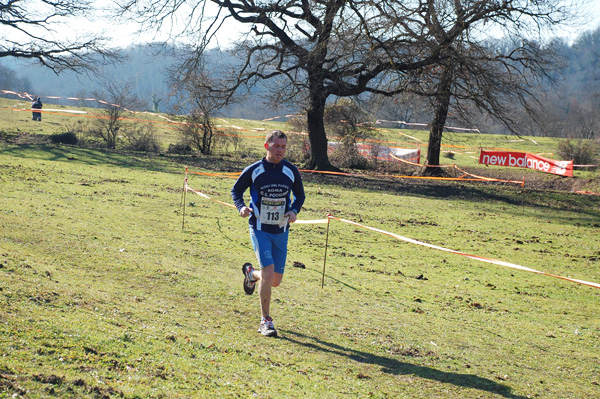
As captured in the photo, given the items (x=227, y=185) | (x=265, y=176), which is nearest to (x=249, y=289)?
(x=265, y=176)

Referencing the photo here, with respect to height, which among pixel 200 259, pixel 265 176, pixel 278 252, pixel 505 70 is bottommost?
pixel 200 259

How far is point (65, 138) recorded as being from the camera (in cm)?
3114

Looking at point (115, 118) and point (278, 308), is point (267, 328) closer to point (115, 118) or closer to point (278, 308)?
→ point (278, 308)

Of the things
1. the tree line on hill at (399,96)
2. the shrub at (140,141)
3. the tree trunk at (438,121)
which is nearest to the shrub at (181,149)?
the shrub at (140,141)

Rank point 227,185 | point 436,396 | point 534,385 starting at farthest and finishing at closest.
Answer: point 227,185 → point 534,385 → point 436,396

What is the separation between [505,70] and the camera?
28.6 meters

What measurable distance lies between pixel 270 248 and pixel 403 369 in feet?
6.60

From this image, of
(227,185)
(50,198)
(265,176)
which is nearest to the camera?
(265,176)

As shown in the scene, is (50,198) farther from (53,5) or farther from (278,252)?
(53,5)

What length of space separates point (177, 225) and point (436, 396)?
9364 millimetres

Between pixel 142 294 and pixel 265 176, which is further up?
pixel 265 176

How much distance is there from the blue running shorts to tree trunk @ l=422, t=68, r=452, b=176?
20.0m

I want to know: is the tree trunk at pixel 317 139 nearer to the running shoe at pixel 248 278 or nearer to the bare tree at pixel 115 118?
the bare tree at pixel 115 118

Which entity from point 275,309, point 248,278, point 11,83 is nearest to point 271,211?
point 248,278
